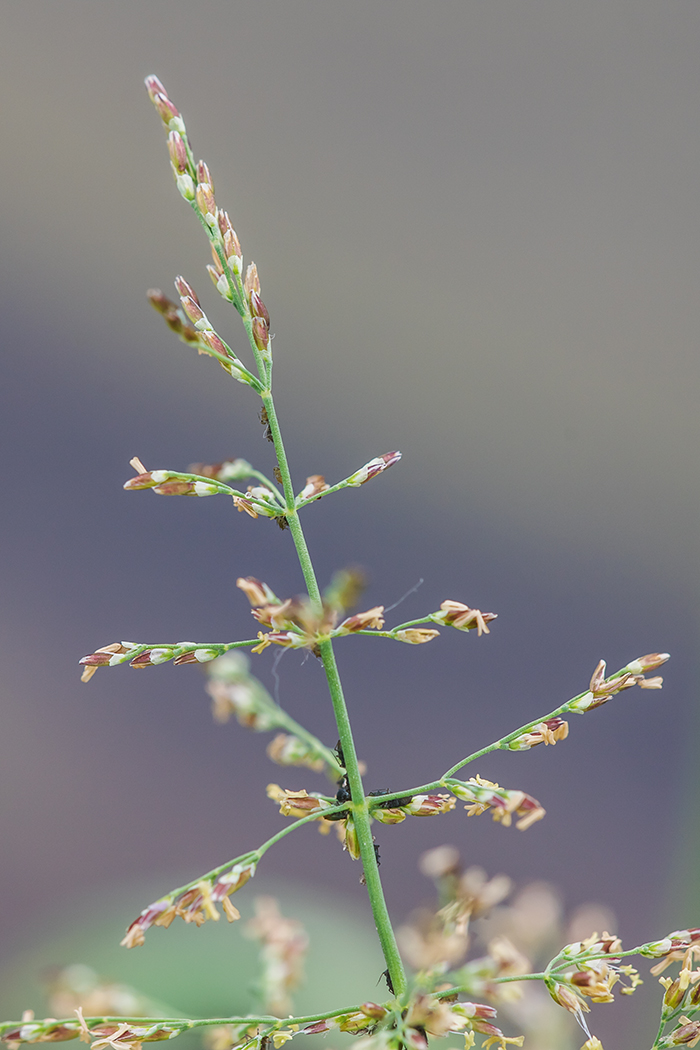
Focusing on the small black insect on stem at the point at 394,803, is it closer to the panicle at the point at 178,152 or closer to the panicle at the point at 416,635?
the panicle at the point at 416,635

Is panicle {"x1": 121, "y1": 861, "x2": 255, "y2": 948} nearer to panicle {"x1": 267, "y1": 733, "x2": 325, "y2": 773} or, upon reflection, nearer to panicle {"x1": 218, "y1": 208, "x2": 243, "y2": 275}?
panicle {"x1": 267, "y1": 733, "x2": 325, "y2": 773}

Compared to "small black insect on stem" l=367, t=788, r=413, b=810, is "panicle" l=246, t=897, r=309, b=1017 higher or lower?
lower

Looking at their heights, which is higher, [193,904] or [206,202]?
[206,202]

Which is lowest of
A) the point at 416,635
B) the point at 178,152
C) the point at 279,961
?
the point at 279,961

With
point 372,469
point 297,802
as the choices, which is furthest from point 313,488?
point 297,802

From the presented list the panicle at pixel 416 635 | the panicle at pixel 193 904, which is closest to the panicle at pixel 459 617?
the panicle at pixel 416 635

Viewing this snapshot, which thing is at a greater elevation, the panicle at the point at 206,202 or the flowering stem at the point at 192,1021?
the panicle at the point at 206,202

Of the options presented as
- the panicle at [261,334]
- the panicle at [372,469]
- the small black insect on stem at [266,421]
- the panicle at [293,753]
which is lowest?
the panicle at [293,753]

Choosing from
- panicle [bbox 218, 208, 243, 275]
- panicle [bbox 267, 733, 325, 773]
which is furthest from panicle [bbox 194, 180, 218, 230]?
panicle [bbox 267, 733, 325, 773]

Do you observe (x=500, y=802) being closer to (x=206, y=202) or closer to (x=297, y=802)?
(x=297, y=802)

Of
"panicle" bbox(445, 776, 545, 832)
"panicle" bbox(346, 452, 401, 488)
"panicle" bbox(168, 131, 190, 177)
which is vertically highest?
"panicle" bbox(168, 131, 190, 177)

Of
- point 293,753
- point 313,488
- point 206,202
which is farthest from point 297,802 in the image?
point 206,202
